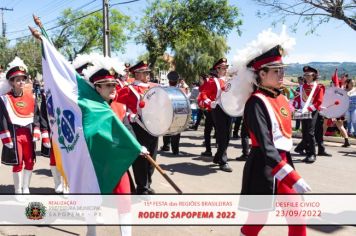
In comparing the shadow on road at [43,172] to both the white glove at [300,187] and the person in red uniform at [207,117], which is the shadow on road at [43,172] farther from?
the white glove at [300,187]

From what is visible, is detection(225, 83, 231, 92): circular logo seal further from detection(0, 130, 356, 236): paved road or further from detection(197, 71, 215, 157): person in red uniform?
detection(0, 130, 356, 236): paved road

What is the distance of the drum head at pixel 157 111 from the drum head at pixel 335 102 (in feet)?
18.7

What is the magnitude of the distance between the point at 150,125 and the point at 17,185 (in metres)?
2.07

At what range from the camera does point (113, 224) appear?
4.94 metres

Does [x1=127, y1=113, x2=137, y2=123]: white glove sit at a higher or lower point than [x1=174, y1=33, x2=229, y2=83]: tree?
lower

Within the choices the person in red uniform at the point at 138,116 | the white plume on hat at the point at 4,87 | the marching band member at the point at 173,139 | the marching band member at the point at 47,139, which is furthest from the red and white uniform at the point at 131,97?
the marching band member at the point at 173,139

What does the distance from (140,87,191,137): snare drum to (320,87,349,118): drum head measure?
18.1 feet

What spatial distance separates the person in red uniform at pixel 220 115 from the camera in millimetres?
7840

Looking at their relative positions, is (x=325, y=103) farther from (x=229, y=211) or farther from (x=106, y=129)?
(x=106, y=129)

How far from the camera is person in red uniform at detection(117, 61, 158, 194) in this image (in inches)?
231

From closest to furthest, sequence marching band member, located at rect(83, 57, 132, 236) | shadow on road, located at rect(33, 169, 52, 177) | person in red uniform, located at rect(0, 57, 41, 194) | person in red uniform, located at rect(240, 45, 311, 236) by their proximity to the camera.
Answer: person in red uniform, located at rect(240, 45, 311, 236) → marching band member, located at rect(83, 57, 132, 236) → person in red uniform, located at rect(0, 57, 41, 194) → shadow on road, located at rect(33, 169, 52, 177)

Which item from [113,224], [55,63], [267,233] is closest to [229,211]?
[267,233]

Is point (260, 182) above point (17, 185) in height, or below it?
above

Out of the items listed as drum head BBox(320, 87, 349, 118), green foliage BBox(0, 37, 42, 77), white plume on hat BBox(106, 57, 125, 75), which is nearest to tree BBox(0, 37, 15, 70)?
green foliage BBox(0, 37, 42, 77)
